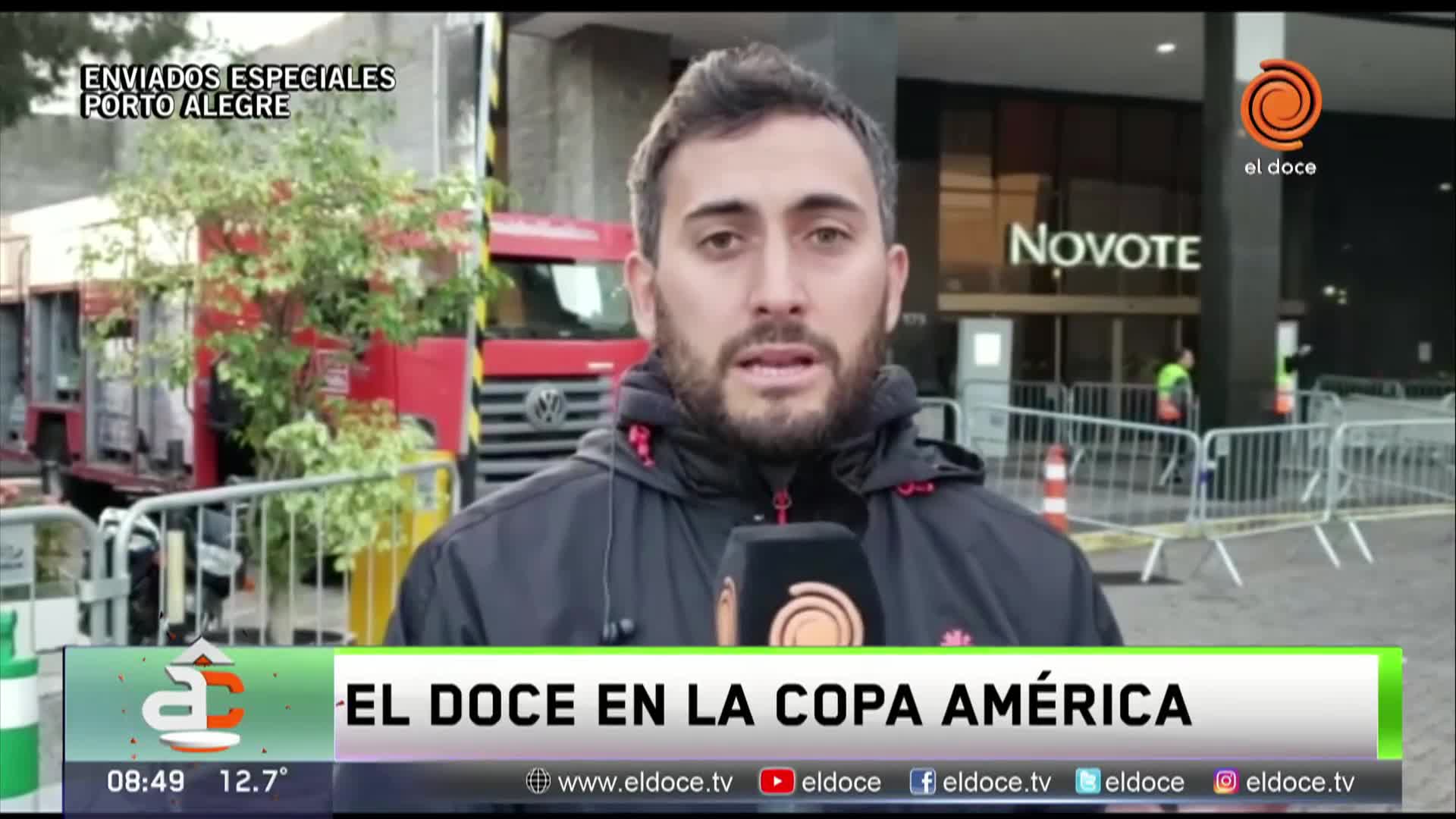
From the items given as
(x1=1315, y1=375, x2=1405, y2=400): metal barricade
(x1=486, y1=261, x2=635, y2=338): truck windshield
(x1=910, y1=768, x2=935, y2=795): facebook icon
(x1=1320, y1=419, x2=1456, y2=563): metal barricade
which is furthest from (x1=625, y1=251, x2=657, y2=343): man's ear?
(x1=1315, y1=375, x2=1405, y2=400): metal barricade

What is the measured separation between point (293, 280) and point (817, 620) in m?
2.16

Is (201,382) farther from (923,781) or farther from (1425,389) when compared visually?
(1425,389)

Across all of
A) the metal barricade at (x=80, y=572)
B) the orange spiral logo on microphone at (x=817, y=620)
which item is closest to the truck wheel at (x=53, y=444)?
the metal barricade at (x=80, y=572)

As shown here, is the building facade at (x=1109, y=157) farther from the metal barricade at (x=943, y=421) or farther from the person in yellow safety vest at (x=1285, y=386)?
the person in yellow safety vest at (x=1285, y=386)

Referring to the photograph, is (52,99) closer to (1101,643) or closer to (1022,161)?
(1101,643)

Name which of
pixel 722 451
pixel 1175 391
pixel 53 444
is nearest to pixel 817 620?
pixel 722 451

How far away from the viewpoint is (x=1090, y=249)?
33.3 feet

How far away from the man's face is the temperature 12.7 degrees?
0.99m

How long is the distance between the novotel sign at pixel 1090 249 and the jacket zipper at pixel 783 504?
238 inches

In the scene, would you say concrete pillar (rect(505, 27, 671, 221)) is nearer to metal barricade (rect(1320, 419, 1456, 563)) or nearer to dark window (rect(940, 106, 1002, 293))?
dark window (rect(940, 106, 1002, 293))

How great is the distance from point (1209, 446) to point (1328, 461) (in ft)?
2.88

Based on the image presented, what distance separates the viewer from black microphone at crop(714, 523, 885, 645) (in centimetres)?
211

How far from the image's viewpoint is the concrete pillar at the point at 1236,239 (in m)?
2.40

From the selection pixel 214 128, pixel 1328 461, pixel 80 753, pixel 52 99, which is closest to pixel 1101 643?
pixel 80 753
